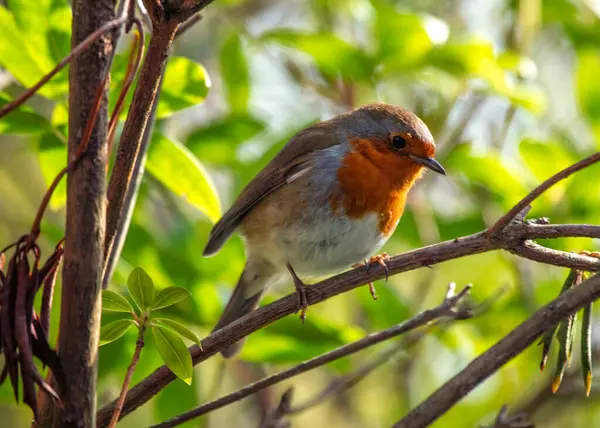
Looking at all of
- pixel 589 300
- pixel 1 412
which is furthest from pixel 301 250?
pixel 1 412

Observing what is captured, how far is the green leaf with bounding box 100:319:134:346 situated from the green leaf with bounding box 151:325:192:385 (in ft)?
0.24

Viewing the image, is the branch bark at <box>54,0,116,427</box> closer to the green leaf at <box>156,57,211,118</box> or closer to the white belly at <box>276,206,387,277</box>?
the green leaf at <box>156,57,211,118</box>

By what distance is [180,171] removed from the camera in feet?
7.32

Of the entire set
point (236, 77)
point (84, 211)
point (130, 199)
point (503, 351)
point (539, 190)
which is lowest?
point (503, 351)

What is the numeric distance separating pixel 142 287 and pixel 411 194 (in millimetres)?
2264

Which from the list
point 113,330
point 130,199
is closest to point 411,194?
point 130,199

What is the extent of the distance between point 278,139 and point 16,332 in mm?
2008

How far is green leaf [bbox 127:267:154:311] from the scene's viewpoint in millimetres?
1451

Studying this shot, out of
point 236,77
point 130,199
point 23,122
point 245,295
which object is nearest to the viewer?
point 130,199

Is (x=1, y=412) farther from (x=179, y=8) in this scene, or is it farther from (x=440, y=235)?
(x=179, y=8)

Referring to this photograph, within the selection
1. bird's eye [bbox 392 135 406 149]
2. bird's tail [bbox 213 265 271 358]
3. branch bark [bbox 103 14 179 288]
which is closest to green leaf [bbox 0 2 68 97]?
branch bark [bbox 103 14 179 288]

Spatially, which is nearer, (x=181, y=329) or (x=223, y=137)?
(x=181, y=329)

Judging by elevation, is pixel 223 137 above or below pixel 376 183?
above

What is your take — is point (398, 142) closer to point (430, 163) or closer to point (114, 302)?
point (430, 163)
